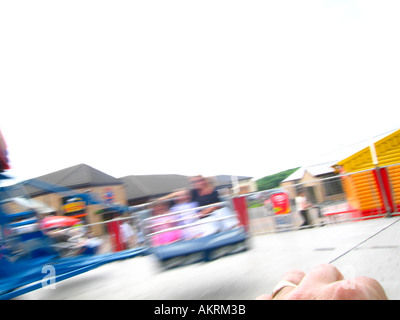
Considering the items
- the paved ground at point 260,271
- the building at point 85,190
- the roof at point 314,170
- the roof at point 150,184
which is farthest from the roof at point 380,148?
the building at point 85,190

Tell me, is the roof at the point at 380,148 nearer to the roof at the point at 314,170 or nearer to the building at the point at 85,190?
the roof at the point at 314,170

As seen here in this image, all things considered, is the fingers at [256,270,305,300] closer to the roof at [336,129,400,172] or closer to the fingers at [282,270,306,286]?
the fingers at [282,270,306,286]

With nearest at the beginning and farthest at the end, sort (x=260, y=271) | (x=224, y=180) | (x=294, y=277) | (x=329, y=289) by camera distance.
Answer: (x=329, y=289) → (x=294, y=277) → (x=224, y=180) → (x=260, y=271)

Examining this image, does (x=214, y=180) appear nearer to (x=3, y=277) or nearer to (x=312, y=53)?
(x=312, y=53)

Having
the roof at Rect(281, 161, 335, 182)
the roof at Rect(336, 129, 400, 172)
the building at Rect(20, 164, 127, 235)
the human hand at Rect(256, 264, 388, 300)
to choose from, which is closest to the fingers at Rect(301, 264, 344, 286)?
the human hand at Rect(256, 264, 388, 300)

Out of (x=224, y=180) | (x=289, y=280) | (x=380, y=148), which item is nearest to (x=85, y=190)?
(x=224, y=180)

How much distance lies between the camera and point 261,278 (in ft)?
3.90

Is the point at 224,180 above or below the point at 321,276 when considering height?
above

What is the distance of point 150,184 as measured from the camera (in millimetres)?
822

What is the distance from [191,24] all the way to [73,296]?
1584 mm

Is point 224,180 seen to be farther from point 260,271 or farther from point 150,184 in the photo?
point 260,271

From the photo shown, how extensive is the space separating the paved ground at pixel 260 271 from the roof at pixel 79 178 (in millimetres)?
558

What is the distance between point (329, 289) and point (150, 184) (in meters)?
0.53
